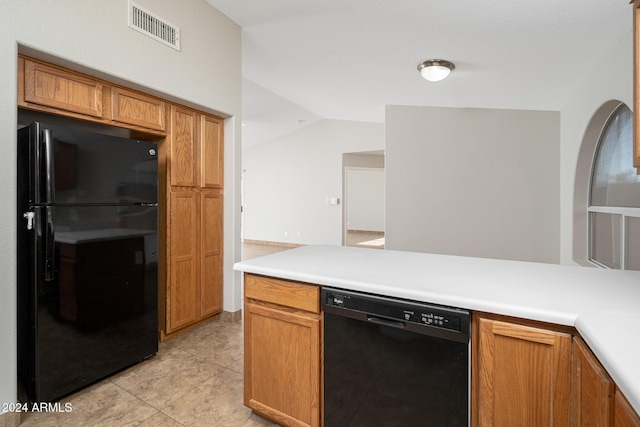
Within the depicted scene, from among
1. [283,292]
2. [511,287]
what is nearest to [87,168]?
[283,292]

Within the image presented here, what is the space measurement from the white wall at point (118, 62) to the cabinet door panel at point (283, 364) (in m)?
1.23

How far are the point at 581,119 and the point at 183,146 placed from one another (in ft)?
12.6

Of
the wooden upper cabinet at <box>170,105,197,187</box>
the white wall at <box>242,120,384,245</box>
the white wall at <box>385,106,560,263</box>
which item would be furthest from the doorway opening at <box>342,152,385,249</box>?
the wooden upper cabinet at <box>170,105,197,187</box>

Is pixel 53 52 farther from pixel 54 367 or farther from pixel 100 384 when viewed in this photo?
pixel 100 384

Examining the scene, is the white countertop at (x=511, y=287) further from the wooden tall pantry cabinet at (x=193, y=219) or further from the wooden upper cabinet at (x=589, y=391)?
the wooden tall pantry cabinet at (x=193, y=219)

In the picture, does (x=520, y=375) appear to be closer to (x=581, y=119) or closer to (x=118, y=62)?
(x=118, y=62)

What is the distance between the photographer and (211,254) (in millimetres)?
2965

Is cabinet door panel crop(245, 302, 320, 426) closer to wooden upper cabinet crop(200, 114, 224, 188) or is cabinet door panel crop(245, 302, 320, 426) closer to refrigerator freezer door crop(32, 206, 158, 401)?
refrigerator freezer door crop(32, 206, 158, 401)

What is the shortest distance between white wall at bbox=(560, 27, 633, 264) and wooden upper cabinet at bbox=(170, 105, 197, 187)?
10.8 feet

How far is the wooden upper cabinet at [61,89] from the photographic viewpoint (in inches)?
70.0

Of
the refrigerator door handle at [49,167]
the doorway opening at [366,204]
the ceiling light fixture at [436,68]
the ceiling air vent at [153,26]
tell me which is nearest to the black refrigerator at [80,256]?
the refrigerator door handle at [49,167]

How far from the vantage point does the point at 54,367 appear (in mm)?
1777

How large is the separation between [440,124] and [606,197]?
2.05 meters

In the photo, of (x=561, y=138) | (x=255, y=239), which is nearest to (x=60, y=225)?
(x=561, y=138)
